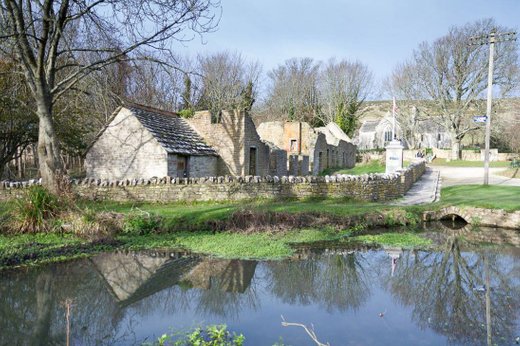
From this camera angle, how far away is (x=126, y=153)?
18.2 m

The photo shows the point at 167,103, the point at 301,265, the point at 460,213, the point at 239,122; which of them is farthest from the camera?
the point at 167,103

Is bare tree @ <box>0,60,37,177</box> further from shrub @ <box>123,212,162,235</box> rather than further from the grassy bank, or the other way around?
shrub @ <box>123,212,162,235</box>

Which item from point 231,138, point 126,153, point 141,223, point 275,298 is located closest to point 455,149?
point 231,138

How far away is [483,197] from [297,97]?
43403 millimetres

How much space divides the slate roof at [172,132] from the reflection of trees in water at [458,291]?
1187 cm

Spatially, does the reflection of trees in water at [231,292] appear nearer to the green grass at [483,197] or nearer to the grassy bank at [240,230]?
the grassy bank at [240,230]

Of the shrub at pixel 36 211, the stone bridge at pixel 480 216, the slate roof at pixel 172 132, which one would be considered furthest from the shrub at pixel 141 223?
the stone bridge at pixel 480 216

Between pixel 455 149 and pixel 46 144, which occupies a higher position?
pixel 455 149

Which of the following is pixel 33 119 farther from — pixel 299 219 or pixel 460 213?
pixel 460 213

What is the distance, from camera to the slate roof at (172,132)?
18.0 metres

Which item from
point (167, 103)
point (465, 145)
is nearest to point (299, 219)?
point (167, 103)

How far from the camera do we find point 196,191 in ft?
50.5

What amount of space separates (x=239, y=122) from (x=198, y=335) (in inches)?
640

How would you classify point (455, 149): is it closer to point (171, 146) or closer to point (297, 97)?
point (297, 97)
